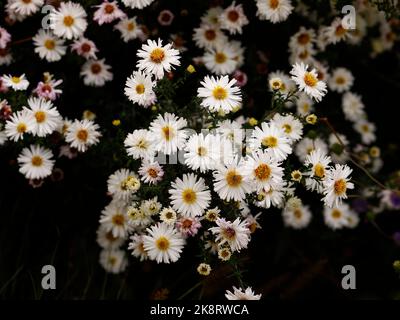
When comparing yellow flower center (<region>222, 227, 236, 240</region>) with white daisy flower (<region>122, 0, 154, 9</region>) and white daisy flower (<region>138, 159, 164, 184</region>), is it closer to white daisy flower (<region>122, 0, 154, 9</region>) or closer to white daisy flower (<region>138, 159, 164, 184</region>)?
white daisy flower (<region>138, 159, 164, 184</region>)

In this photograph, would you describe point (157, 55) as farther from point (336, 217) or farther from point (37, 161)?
point (336, 217)

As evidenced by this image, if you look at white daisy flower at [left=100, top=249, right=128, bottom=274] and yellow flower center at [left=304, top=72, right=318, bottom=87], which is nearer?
yellow flower center at [left=304, top=72, right=318, bottom=87]

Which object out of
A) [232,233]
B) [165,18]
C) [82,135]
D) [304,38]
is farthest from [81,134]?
[304,38]

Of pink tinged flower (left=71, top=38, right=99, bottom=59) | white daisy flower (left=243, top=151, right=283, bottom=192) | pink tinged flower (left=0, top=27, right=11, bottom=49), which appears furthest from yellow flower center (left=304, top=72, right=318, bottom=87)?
pink tinged flower (left=0, top=27, right=11, bottom=49)

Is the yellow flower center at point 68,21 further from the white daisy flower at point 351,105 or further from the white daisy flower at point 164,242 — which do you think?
the white daisy flower at point 351,105

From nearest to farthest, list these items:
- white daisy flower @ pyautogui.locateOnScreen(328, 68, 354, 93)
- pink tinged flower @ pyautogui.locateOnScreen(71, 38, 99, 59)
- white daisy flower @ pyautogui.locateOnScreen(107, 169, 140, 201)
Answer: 1. white daisy flower @ pyautogui.locateOnScreen(107, 169, 140, 201)
2. pink tinged flower @ pyautogui.locateOnScreen(71, 38, 99, 59)
3. white daisy flower @ pyautogui.locateOnScreen(328, 68, 354, 93)

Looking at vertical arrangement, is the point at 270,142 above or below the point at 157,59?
below

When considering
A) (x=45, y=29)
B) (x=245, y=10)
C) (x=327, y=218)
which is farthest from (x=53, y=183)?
(x=327, y=218)
